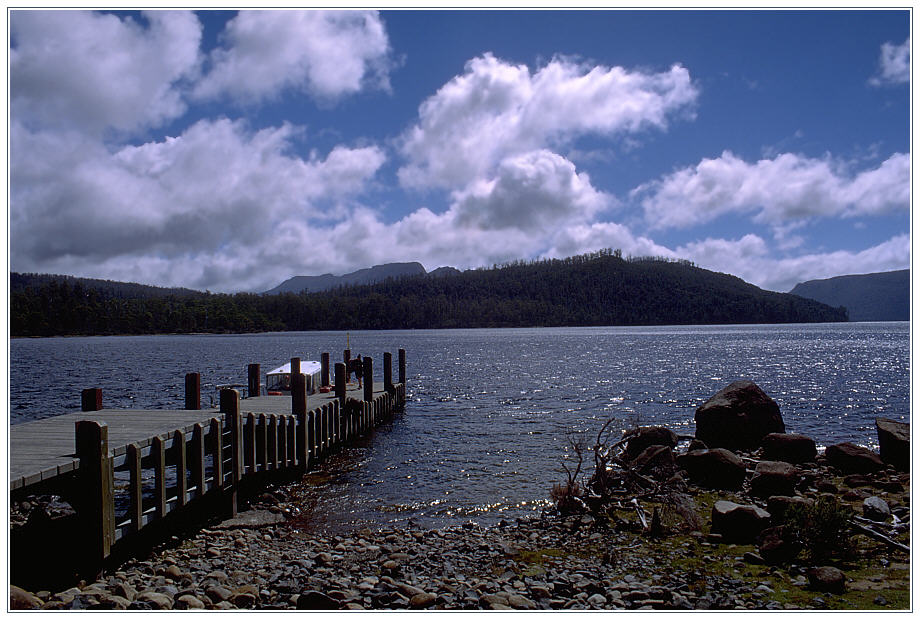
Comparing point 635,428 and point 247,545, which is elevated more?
point 635,428

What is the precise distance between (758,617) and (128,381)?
5526cm

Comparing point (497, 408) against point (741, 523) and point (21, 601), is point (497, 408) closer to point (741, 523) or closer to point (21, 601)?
point (741, 523)

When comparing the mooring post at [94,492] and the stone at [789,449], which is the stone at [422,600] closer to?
the mooring post at [94,492]

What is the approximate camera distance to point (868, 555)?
1065cm

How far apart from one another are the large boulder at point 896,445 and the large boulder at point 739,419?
406 centimetres

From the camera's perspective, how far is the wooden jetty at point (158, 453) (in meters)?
9.72

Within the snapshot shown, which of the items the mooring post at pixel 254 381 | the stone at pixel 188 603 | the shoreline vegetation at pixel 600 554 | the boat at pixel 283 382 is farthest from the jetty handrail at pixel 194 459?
the boat at pixel 283 382

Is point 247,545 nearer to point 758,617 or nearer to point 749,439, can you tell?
point 758,617

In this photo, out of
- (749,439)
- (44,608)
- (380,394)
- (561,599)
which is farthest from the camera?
(380,394)

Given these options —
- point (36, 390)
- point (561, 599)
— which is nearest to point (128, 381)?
point (36, 390)

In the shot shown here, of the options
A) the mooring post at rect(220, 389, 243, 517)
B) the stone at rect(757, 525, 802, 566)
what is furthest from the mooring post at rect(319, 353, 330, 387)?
the stone at rect(757, 525, 802, 566)

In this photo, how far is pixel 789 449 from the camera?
1912 centimetres

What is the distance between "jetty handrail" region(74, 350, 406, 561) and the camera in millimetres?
9734

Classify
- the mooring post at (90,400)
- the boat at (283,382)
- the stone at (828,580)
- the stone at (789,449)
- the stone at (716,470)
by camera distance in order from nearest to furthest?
1. the stone at (828,580)
2. the mooring post at (90,400)
3. the stone at (716,470)
4. the stone at (789,449)
5. the boat at (283,382)
